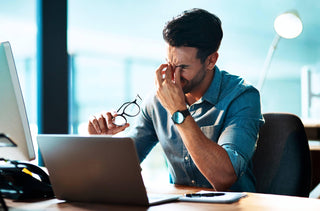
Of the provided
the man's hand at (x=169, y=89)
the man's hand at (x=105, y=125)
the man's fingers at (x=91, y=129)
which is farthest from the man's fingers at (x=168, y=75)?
the man's fingers at (x=91, y=129)

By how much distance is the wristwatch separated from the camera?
1282mm

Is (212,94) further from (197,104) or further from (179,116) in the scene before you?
(179,116)

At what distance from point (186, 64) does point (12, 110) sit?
28.0 inches

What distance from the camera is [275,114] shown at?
→ 1.43m

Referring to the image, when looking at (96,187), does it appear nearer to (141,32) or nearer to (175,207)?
(175,207)

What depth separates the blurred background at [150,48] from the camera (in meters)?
4.78

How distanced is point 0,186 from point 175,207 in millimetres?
500

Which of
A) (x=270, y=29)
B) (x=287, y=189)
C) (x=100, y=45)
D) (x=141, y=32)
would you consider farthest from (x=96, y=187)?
(x=100, y=45)

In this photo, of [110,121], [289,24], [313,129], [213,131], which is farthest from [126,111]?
[289,24]

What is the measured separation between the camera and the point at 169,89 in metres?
1.36

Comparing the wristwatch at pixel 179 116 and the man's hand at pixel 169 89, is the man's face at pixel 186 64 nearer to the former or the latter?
the man's hand at pixel 169 89

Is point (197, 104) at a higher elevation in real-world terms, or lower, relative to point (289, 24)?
lower

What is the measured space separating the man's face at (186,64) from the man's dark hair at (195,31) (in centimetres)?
2

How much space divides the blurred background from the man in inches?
69.1
